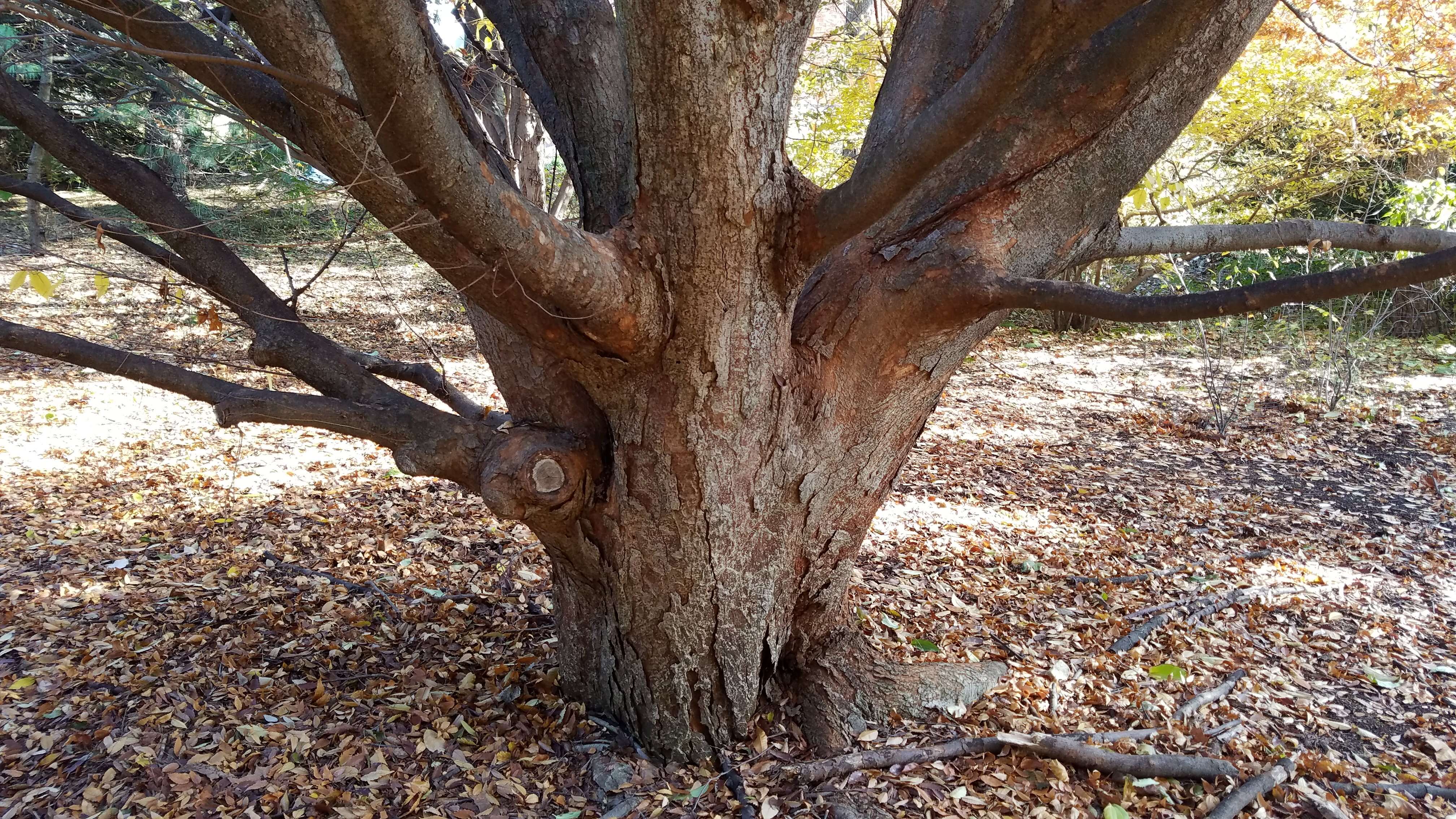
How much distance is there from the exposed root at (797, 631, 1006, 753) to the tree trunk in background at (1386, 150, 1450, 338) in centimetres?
985

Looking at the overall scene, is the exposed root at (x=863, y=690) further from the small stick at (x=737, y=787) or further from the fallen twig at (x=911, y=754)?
the small stick at (x=737, y=787)

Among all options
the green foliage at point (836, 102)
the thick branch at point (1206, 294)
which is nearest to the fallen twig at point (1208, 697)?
the thick branch at point (1206, 294)

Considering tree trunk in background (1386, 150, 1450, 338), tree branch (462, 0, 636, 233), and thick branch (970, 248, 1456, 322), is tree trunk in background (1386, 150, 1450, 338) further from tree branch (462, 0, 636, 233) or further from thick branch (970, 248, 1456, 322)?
tree branch (462, 0, 636, 233)

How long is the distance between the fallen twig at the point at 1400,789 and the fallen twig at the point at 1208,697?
399 millimetres

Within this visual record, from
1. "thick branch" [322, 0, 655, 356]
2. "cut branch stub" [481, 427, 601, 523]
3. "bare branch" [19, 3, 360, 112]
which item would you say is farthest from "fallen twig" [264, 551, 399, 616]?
"bare branch" [19, 3, 360, 112]

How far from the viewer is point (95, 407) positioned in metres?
6.44

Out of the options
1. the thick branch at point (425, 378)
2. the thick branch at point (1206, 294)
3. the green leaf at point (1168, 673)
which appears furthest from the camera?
the green leaf at point (1168, 673)

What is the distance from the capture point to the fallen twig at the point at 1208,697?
9.39 feet

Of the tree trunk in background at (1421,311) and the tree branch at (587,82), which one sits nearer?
the tree branch at (587,82)

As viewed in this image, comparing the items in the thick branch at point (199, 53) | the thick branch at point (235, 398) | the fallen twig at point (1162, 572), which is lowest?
the fallen twig at point (1162, 572)

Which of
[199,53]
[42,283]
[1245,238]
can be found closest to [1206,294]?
[1245,238]

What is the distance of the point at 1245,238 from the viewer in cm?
246

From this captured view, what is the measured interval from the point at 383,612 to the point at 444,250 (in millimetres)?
2095

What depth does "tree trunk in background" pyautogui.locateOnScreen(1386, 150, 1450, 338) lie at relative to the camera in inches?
391
